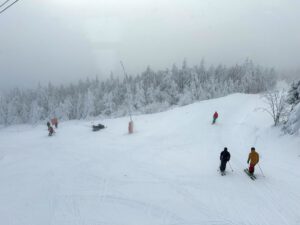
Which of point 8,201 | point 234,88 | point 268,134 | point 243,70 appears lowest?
point 8,201

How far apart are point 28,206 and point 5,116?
108 meters

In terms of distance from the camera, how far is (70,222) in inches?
374

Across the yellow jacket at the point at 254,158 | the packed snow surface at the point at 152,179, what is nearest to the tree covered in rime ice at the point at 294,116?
the packed snow surface at the point at 152,179

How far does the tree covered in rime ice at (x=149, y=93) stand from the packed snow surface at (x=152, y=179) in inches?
2226

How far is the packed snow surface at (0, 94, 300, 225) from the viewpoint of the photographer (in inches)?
380

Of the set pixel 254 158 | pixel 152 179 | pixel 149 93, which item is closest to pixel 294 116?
pixel 254 158

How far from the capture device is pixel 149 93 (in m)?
92.3

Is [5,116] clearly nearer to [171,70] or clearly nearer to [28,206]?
[171,70]

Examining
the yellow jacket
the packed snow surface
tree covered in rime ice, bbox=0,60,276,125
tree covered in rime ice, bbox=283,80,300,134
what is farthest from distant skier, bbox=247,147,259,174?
tree covered in rime ice, bbox=0,60,276,125

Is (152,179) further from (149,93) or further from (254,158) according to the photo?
(149,93)

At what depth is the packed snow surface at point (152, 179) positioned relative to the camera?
966cm

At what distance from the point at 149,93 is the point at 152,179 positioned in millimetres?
79773

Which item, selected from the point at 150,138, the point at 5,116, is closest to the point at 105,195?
the point at 150,138

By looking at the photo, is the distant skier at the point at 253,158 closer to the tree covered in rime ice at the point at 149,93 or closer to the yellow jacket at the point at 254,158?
the yellow jacket at the point at 254,158
